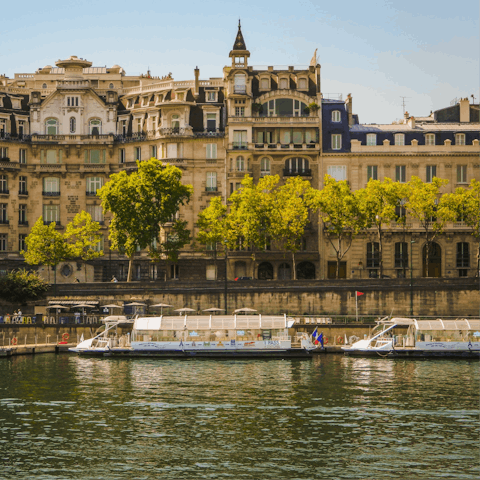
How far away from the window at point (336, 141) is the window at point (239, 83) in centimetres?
1164

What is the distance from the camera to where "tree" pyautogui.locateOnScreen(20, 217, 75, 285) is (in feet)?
347

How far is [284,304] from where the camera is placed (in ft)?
313

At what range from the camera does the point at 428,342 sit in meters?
80.8

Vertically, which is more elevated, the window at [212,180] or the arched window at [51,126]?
the arched window at [51,126]

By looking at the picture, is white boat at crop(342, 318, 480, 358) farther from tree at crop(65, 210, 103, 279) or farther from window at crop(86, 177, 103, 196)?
window at crop(86, 177, 103, 196)

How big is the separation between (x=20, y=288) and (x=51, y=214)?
74.8ft

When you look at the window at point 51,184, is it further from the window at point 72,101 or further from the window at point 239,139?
the window at point 239,139

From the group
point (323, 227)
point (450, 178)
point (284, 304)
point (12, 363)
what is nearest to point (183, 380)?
point (12, 363)

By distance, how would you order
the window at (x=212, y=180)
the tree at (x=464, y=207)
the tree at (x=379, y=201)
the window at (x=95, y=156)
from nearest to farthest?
the tree at (x=464, y=207)
the tree at (x=379, y=201)
the window at (x=212, y=180)
the window at (x=95, y=156)

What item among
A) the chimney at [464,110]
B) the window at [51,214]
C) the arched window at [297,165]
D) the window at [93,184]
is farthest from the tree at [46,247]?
the chimney at [464,110]

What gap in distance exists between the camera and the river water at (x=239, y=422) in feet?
136

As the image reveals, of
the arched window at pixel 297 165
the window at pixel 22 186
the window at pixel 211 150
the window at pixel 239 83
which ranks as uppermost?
the window at pixel 239 83

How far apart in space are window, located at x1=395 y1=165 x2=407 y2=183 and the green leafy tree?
4198 centimetres

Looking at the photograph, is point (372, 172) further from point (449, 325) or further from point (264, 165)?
Result: point (449, 325)
